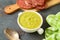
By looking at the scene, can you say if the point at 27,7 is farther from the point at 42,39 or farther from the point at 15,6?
the point at 42,39

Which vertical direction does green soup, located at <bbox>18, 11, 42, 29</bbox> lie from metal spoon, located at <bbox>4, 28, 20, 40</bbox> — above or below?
above

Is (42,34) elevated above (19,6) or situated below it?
below

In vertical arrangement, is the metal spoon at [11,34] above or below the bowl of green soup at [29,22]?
below

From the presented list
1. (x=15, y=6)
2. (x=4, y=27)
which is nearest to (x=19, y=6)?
(x=15, y=6)
